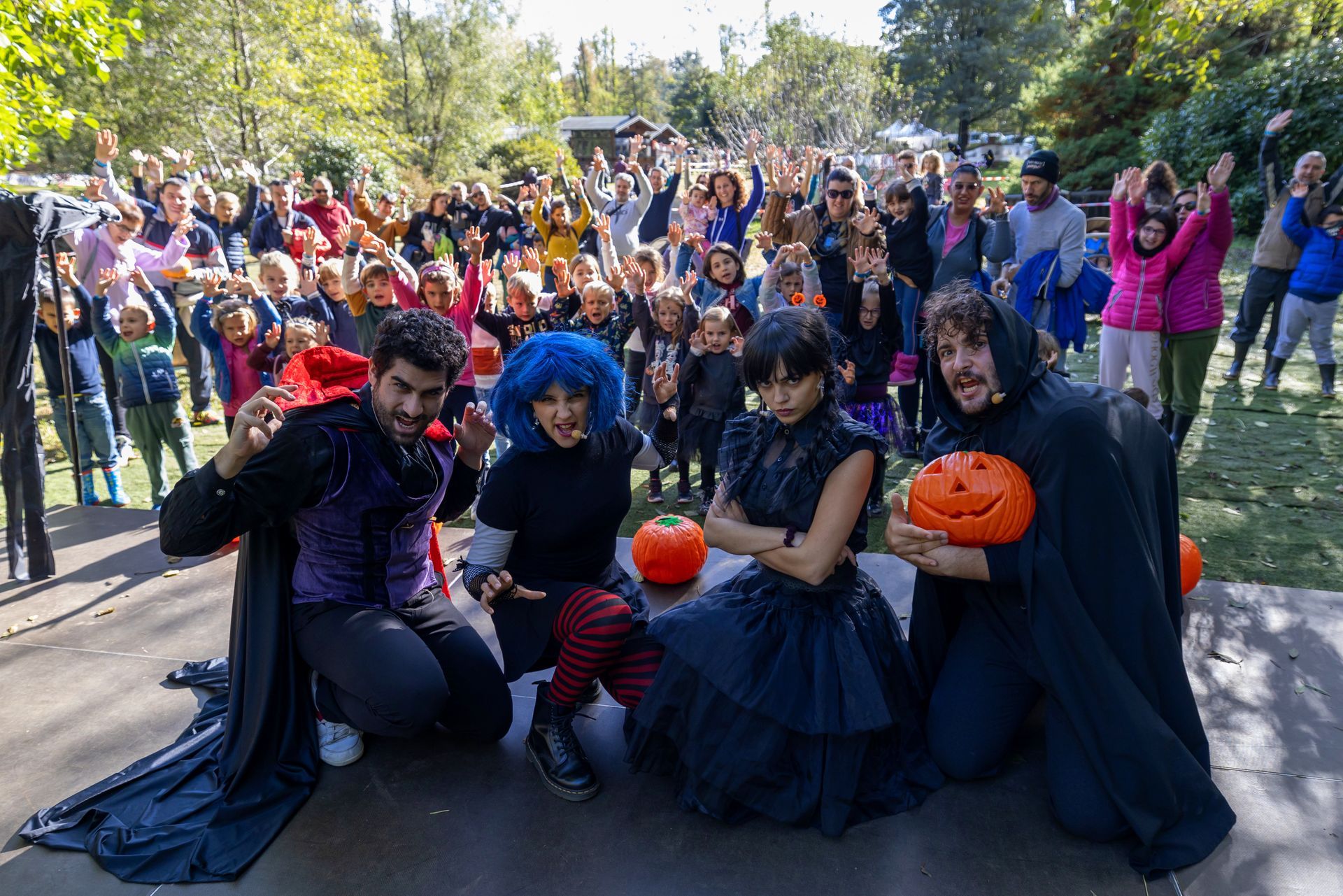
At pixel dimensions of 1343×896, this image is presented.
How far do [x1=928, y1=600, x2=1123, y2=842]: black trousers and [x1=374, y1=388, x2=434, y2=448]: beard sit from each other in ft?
7.09

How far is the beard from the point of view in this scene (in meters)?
3.08

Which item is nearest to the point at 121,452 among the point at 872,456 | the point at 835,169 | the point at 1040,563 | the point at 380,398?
the point at 380,398

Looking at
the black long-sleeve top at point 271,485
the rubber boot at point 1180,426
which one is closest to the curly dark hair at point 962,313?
the black long-sleeve top at point 271,485

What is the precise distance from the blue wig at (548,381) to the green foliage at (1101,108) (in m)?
24.0

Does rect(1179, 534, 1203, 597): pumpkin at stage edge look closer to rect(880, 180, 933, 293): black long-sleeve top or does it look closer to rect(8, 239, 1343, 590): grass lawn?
rect(8, 239, 1343, 590): grass lawn

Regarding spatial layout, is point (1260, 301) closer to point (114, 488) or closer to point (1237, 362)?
point (1237, 362)

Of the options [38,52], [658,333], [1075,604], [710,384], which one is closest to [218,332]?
[38,52]

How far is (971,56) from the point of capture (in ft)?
124

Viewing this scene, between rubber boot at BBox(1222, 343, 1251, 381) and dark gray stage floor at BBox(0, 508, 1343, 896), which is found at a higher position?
rubber boot at BBox(1222, 343, 1251, 381)

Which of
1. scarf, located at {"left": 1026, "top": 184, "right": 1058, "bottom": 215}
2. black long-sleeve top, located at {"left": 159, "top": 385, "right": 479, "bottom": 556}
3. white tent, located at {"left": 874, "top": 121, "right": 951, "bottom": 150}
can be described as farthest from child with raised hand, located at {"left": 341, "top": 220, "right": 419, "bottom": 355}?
white tent, located at {"left": 874, "top": 121, "right": 951, "bottom": 150}

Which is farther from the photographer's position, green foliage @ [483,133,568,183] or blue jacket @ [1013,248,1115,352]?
green foliage @ [483,133,568,183]

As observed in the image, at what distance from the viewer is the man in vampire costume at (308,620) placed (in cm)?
279

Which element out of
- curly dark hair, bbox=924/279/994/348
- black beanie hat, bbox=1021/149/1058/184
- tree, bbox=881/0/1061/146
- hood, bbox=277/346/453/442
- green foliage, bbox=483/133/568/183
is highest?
tree, bbox=881/0/1061/146

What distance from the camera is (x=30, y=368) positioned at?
4852mm
